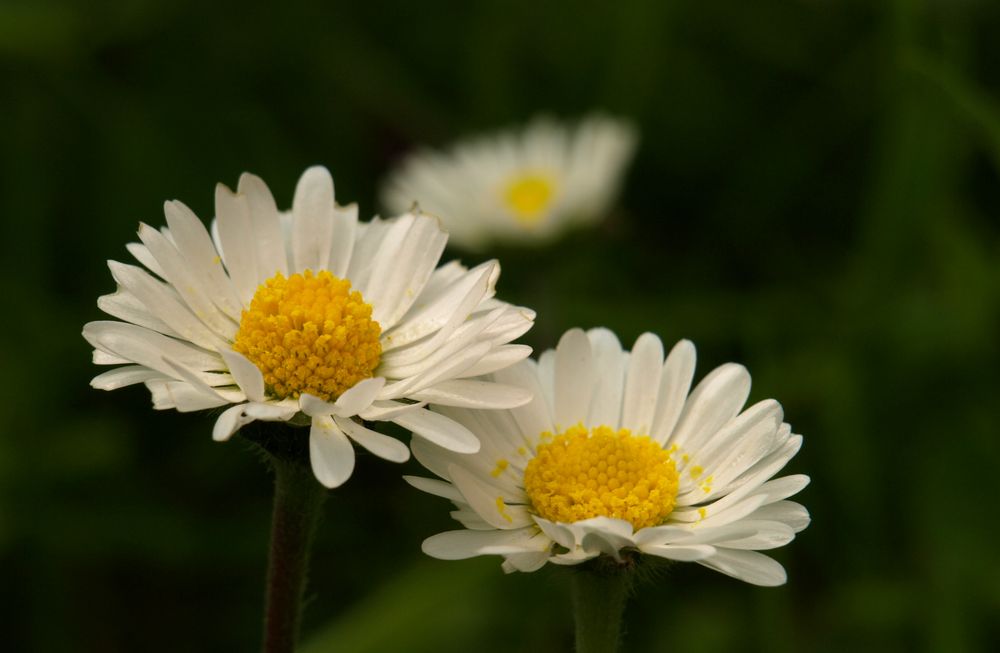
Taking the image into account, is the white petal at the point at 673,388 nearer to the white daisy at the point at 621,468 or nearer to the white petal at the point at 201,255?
the white daisy at the point at 621,468

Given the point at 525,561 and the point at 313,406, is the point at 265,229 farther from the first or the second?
the point at 525,561

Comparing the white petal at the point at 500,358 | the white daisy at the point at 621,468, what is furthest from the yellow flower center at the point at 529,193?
the white petal at the point at 500,358

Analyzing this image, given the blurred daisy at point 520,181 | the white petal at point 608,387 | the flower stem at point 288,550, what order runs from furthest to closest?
the blurred daisy at point 520,181, the white petal at point 608,387, the flower stem at point 288,550

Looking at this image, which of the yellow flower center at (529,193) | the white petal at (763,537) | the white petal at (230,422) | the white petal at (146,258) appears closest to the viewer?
the white petal at (230,422)

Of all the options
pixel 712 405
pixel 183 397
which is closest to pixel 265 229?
pixel 183 397

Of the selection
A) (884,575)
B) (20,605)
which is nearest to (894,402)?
(884,575)

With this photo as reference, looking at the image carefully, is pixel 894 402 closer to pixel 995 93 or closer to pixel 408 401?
pixel 995 93
